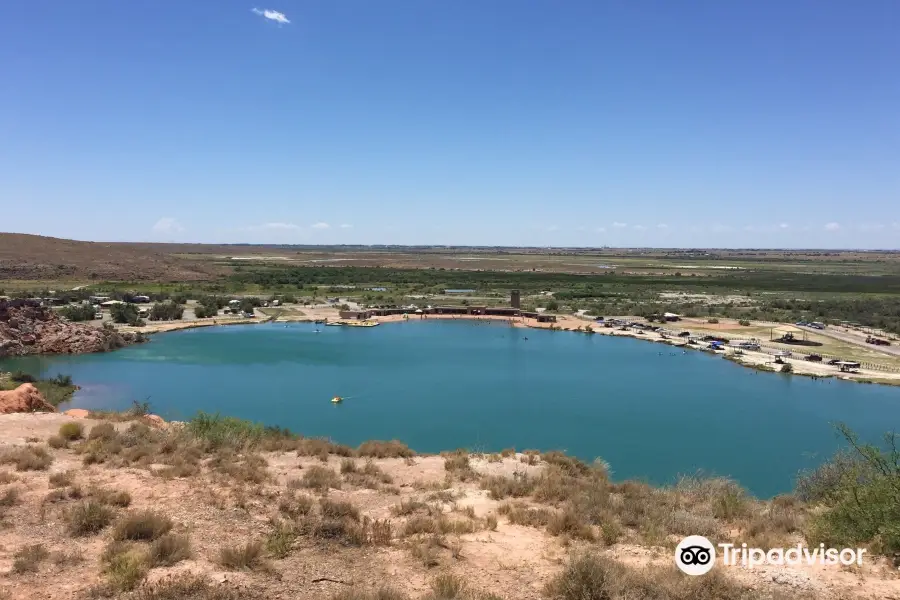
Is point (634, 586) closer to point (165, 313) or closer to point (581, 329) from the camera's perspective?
point (581, 329)

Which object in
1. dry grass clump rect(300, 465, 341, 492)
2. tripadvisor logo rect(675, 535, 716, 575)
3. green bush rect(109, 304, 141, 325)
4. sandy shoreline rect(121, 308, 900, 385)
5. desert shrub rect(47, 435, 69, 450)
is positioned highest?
tripadvisor logo rect(675, 535, 716, 575)

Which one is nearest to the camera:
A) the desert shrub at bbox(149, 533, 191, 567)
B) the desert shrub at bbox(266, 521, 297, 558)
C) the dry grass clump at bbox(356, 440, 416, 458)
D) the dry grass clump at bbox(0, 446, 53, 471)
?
the desert shrub at bbox(149, 533, 191, 567)

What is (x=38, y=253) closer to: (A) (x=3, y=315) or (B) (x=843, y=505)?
(A) (x=3, y=315)

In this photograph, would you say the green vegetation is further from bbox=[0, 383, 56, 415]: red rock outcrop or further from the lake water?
bbox=[0, 383, 56, 415]: red rock outcrop

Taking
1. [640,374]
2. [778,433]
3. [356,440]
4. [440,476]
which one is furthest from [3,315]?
[778,433]

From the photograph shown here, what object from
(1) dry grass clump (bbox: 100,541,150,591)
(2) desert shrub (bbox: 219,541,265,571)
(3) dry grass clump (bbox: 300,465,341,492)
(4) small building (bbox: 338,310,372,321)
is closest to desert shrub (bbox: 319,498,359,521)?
(3) dry grass clump (bbox: 300,465,341,492)

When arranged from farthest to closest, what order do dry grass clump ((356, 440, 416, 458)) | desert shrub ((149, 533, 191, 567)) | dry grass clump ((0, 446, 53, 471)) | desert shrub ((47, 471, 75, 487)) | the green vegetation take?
the green vegetation
dry grass clump ((356, 440, 416, 458))
dry grass clump ((0, 446, 53, 471))
desert shrub ((47, 471, 75, 487))
desert shrub ((149, 533, 191, 567))

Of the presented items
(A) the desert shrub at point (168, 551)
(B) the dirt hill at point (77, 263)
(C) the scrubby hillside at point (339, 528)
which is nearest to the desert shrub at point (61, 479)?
(C) the scrubby hillside at point (339, 528)

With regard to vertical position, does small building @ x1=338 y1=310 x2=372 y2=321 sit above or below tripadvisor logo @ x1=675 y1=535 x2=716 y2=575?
below
